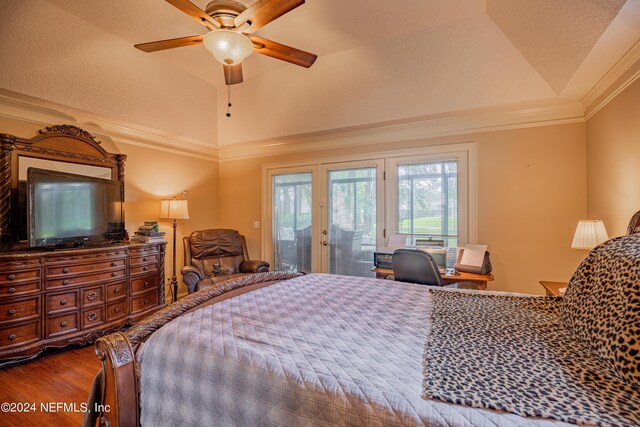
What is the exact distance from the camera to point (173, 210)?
3961mm

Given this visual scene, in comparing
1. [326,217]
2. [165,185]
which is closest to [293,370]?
[326,217]

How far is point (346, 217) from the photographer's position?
13.5 feet

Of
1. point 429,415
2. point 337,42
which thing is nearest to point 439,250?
point 337,42

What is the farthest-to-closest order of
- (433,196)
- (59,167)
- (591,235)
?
1. (433,196)
2. (59,167)
3. (591,235)

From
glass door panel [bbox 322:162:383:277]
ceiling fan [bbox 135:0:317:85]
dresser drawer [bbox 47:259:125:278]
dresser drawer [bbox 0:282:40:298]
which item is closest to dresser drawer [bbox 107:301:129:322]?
dresser drawer [bbox 47:259:125:278]

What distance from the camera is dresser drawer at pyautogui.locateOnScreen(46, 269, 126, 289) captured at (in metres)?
2.65

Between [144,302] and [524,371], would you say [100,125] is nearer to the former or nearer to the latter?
[144,302]

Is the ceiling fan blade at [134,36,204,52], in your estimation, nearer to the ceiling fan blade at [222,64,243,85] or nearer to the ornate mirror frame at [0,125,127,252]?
the ceiling fan blade at [222,64,243,85]

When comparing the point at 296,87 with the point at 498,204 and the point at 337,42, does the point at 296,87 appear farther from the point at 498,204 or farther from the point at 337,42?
the point at 498,204

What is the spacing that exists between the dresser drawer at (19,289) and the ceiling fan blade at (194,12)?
8.41ft

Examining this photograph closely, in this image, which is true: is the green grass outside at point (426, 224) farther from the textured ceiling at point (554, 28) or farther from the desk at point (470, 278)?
the textured ceiling at point (554, 28)

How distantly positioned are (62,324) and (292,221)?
2835mm

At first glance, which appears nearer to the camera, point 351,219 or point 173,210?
point 173,210

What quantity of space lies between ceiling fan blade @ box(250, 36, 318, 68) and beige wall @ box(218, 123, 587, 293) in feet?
6.70
